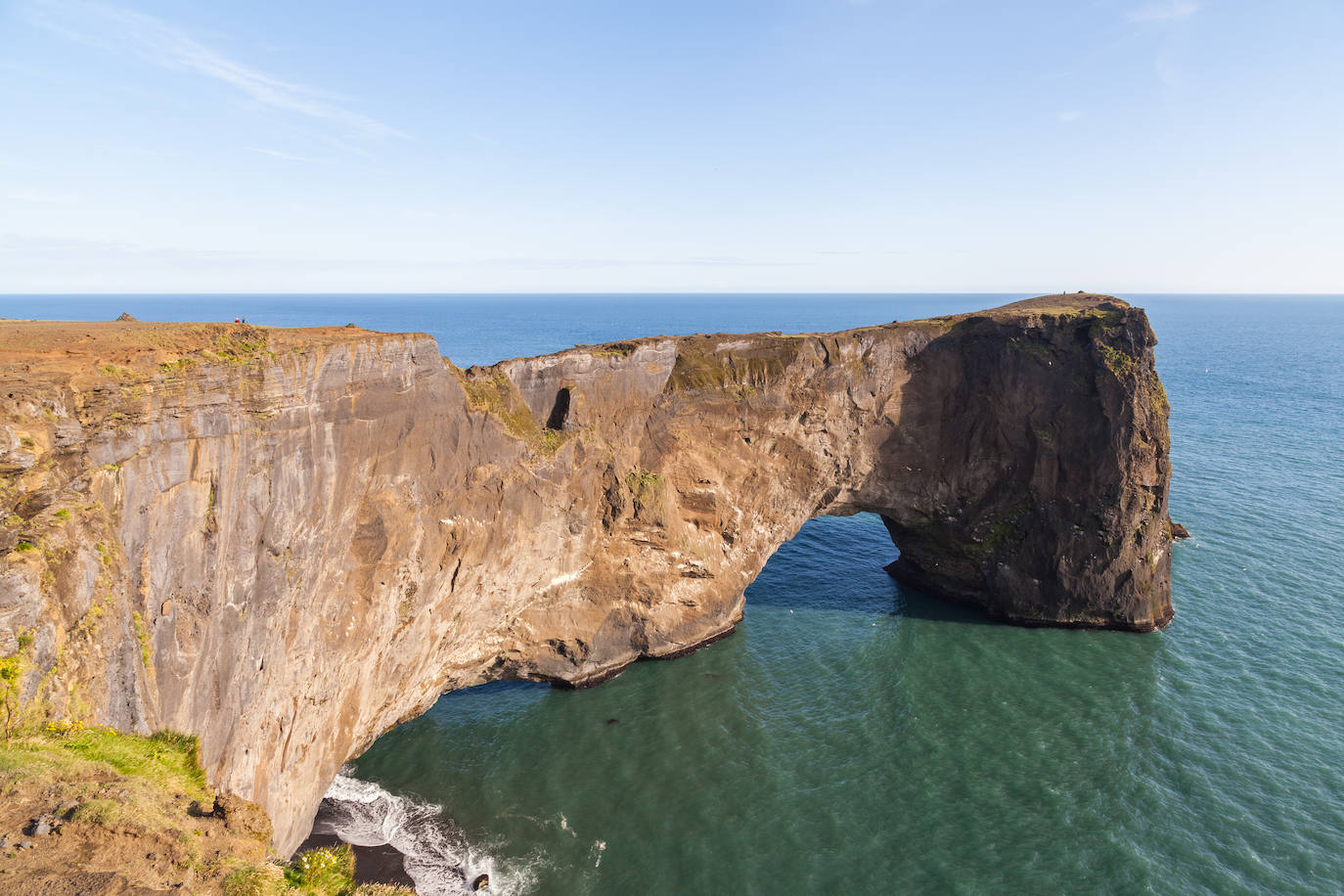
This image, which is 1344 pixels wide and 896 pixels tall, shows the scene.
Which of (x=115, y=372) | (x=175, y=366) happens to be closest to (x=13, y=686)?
(x=115, y=372)

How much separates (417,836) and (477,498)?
11.6 metres

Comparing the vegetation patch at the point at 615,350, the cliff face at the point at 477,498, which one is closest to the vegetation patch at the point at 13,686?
the cliff face at the point at 477,498

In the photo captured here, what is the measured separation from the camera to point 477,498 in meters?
25.4

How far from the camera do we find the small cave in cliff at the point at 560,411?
2852cm

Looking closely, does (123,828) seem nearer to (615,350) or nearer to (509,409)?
(509,409)

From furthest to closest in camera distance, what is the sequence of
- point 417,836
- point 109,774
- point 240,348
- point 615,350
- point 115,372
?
1. point 615,350
2. point 417,836
3. point 240,348
4. point 115,372
5. point 109,774

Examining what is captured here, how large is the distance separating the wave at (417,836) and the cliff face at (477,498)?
2326 millimetres

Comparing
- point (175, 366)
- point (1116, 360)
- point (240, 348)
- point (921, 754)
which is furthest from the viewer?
point (1116, 360)

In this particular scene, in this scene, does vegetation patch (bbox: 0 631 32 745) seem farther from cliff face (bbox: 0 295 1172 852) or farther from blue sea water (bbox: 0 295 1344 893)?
blue sea water (bbox: 0 295 1344 893)

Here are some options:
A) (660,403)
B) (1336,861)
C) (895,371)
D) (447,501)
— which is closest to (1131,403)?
(895,371)

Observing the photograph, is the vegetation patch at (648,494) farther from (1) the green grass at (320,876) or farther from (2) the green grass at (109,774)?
(2) the green grass at (109,774)

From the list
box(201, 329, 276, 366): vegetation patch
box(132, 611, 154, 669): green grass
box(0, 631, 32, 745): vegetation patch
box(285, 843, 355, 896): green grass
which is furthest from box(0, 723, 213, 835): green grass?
box(201, 329, 276, 366): vegetation patch

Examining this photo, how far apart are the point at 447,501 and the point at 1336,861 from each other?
30.6 metres

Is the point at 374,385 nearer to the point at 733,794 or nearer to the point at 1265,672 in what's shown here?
the point at 733,794
